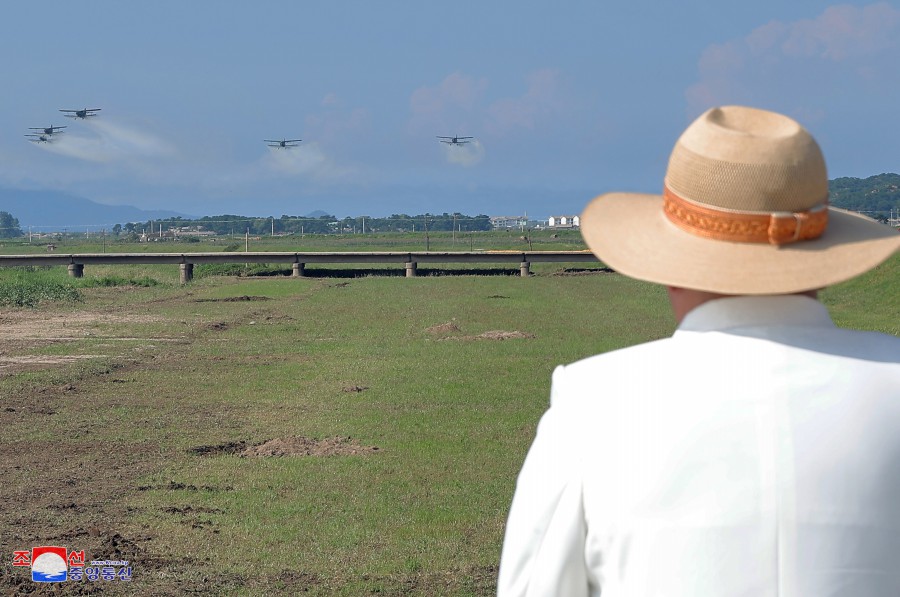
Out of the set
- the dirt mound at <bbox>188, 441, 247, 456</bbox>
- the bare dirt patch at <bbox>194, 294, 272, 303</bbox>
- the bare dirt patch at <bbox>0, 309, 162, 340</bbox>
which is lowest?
the bare dirt patch at <bbox>194, 294, 272, 303</bbox>

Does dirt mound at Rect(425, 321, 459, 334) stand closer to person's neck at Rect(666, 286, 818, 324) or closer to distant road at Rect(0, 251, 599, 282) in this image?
→ person's neck at Rect(666, 286, 818, 324)

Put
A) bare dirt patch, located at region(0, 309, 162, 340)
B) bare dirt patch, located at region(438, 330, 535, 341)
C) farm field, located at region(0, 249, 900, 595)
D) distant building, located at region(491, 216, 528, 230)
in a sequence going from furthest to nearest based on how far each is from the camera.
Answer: distant building, located at region(491, 216, 528, 230) < bare dirt patch, located at region(0, 309, 162, 340) < bare dirt patch, located at region(438, 330, 535, 341) < farm field, located at region(0, 249, 900, 595)

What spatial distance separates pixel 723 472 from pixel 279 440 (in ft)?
28.7

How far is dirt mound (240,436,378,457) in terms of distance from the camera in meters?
9.91

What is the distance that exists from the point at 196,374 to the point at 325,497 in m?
7.59

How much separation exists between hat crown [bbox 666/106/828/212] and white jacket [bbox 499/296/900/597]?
0.53ft

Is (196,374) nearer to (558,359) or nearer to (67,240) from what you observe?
(558,359)

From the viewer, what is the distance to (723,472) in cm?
182

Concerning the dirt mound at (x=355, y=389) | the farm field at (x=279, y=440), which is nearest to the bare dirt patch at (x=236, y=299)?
the farm field at (x=279, y=440)

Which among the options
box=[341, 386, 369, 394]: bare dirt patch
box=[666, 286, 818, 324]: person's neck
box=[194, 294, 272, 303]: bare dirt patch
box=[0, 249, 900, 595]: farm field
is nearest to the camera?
box=[666, 286, 818, 324]: person's neck

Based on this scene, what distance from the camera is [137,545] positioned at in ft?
22.7

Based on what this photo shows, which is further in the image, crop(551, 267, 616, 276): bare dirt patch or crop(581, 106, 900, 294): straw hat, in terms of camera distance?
crop(551, 267, 616, 276): bare dirt patch

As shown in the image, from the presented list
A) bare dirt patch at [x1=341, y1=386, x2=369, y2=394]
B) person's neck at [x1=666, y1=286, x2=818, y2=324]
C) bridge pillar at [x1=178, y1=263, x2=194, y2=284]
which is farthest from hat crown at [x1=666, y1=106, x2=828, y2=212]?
bridge pillar at [x1=178, y1=263, x2=194, y2=284]

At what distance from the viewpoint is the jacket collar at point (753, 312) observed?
6.17 feet
